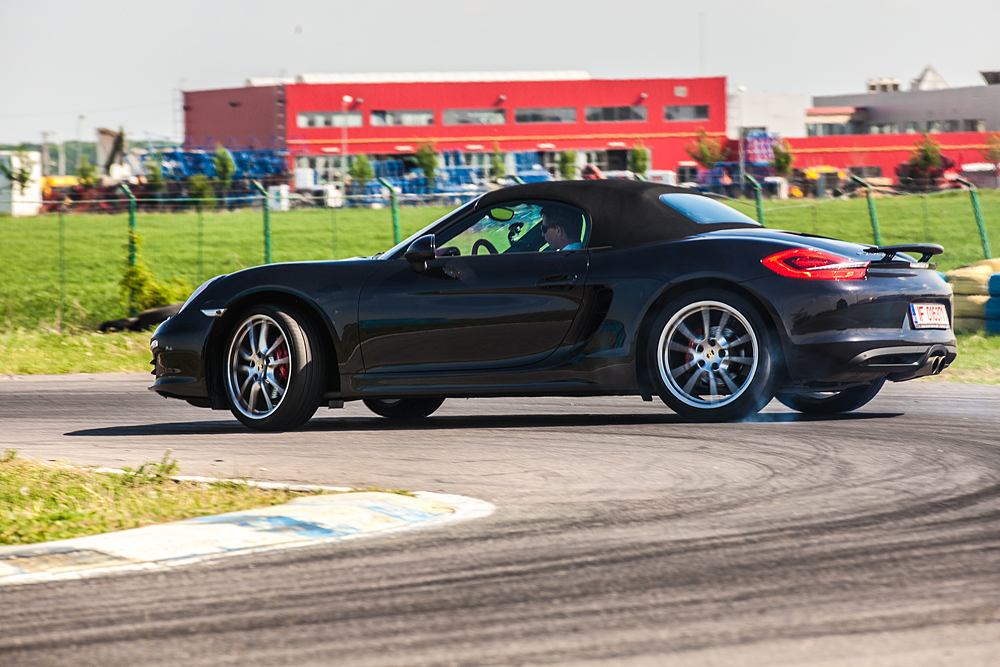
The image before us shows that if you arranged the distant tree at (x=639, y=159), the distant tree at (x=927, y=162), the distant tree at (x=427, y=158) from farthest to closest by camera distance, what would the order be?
the distant tree at (x=639, y=159), the distant tree at (x=427, y=158), the distant tree at (x=927, y=162)

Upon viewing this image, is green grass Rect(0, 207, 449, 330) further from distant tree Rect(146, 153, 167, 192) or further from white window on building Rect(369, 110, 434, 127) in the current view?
white window on building Rect(369, 110, 434, 127)

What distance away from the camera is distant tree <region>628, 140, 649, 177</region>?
79.9m

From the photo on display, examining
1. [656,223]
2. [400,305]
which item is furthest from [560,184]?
[400,305]

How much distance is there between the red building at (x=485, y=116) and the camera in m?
83.8

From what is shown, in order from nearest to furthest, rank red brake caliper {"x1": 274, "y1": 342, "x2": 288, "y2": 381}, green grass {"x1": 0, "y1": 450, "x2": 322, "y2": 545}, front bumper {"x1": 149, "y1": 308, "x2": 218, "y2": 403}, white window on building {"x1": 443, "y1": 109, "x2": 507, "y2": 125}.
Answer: green grass {"x1": 0, "y1": 450, "x2": 322, "y2": 545}
red brake caliper {"x1": 274, "y1": 342, "x2": 288, "y2": 381}
front bumper {"x1": 149, "y1": 308, "x2": 218, "y2": 403}
white window on building {"x1": 443, "y1": 109, "x2": 507, "y2": 125}

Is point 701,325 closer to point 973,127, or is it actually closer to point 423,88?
point 423,88

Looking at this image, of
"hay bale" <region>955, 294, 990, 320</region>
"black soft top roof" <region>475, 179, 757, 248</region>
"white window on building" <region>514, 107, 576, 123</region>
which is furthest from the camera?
"white window on building" <region>514, 107, 576, 123</region>

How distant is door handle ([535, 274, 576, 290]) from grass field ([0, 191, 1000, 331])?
10564 millimetres

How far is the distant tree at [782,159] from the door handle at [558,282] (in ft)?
223

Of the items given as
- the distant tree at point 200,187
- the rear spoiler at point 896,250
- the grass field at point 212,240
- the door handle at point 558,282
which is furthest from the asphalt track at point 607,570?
the distant tree at point 200,187

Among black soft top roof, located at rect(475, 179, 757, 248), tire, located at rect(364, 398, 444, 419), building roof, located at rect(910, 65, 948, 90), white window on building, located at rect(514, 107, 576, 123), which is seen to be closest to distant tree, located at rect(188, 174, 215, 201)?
Result: white window on building, located at rect(514, 107, 576, 123)

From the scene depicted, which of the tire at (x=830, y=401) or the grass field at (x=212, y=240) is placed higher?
the grass field at (x=212, y=240)

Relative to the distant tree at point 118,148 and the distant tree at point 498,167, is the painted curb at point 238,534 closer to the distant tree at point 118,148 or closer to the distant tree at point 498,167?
the distant tree at point 498,167

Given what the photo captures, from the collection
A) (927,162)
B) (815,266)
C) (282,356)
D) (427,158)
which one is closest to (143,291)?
(282,356)
